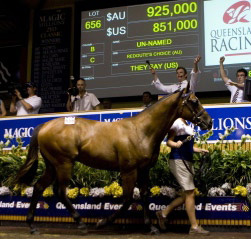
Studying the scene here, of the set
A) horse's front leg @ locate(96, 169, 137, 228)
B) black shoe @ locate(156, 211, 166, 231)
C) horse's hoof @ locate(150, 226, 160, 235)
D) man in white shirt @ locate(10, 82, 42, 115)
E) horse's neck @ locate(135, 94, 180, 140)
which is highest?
man in white shirt @ locate(10, 82, 42, 115)

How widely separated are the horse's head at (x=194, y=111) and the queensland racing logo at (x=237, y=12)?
14.3 ft

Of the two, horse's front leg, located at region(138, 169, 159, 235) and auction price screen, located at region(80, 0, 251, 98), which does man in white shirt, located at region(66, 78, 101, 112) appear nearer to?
auction price screen, located at region(80, 0, 251, 98)

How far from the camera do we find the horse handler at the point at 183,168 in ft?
16.1

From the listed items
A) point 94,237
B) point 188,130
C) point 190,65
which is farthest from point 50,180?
point 190,65

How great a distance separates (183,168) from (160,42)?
4872 millimetres

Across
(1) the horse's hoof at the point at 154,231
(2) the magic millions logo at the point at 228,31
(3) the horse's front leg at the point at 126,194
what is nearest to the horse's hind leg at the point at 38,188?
(3) the horse's front leg at the point at 126,194

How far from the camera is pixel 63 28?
417 inches

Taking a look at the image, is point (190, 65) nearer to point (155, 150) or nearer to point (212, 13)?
point (212, 13)

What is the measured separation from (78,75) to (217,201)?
5.54 m

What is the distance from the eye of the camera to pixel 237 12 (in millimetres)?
8789

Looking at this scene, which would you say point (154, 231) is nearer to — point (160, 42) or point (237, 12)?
point (160, 42)

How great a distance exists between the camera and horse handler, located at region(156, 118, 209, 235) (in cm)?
492

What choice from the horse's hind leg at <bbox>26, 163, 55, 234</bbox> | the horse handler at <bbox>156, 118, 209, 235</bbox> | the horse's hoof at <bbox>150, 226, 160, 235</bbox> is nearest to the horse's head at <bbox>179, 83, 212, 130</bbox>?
the horse handler at <bbox>156, 118, 209, 235</bbox>

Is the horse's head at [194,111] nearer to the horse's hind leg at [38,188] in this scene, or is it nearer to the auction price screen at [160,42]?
the horse's hind leg at [38,188]
